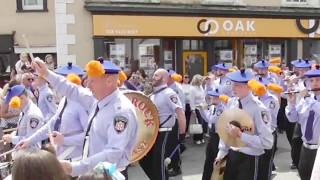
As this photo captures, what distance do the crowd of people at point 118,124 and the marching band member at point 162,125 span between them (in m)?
0.02

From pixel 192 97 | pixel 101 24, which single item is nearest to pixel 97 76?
pixel 192 97

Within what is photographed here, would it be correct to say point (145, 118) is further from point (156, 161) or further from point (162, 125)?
point (162, 125)

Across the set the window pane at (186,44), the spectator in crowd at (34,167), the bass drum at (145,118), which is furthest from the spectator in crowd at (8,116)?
the window pane at (186,44)

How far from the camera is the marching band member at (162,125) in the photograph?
26.5ft

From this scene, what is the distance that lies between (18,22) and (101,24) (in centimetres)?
361

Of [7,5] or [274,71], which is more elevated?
[7,5]

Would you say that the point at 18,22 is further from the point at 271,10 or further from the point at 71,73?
the point at 71,73

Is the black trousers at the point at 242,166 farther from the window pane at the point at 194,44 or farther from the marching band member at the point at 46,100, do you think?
the window pane at the point at 194,44

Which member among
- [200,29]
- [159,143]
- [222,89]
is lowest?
[159,143]

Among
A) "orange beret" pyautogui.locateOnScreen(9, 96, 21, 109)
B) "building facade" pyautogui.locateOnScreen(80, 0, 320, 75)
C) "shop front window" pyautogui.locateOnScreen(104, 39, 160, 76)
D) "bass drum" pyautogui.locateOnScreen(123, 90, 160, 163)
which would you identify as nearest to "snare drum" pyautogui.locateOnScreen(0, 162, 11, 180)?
"orange beret" pyautogui.locateOnScreen(9, 96, 21, 109)

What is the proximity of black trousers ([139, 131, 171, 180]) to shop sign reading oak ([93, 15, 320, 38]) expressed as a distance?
8308 millimetres

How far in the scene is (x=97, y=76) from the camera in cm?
444

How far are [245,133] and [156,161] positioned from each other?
7.50 feet

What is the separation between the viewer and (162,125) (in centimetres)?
841
